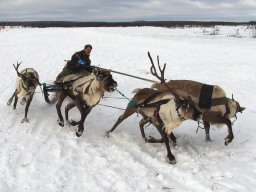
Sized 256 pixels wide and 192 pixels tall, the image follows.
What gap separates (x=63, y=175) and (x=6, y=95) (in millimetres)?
5055

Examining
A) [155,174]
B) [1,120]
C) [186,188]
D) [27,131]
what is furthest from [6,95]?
[186,188]

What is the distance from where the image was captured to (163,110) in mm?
4742

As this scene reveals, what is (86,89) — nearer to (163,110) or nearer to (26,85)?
(26,85)

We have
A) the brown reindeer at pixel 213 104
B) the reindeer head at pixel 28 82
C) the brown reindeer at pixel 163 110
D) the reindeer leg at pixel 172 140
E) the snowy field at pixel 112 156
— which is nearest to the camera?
the snowy field at pixel 112 156

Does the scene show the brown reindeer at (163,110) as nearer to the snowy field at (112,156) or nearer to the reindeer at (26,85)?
the snowy field at (112,156)

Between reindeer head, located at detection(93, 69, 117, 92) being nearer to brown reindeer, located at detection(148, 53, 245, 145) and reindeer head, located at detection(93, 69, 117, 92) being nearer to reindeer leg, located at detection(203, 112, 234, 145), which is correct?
brown reindeer, located at detection(148, 53, 245, 145)

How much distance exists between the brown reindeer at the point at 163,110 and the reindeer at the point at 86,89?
0.66 meters

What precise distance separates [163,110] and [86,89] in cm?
180

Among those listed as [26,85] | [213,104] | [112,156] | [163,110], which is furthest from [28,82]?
[213,104]

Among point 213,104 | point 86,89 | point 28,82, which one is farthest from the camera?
point 28,82

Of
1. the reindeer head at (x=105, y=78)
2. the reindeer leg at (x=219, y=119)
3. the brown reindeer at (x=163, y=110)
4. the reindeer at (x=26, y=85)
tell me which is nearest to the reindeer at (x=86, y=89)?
the reindeer head at (x=105, y=78)

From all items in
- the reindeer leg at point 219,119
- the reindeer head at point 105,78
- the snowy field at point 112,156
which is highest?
the reindeer head at point 105,78

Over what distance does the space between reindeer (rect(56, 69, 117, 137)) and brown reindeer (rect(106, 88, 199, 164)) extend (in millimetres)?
658

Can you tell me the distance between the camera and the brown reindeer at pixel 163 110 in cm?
430
